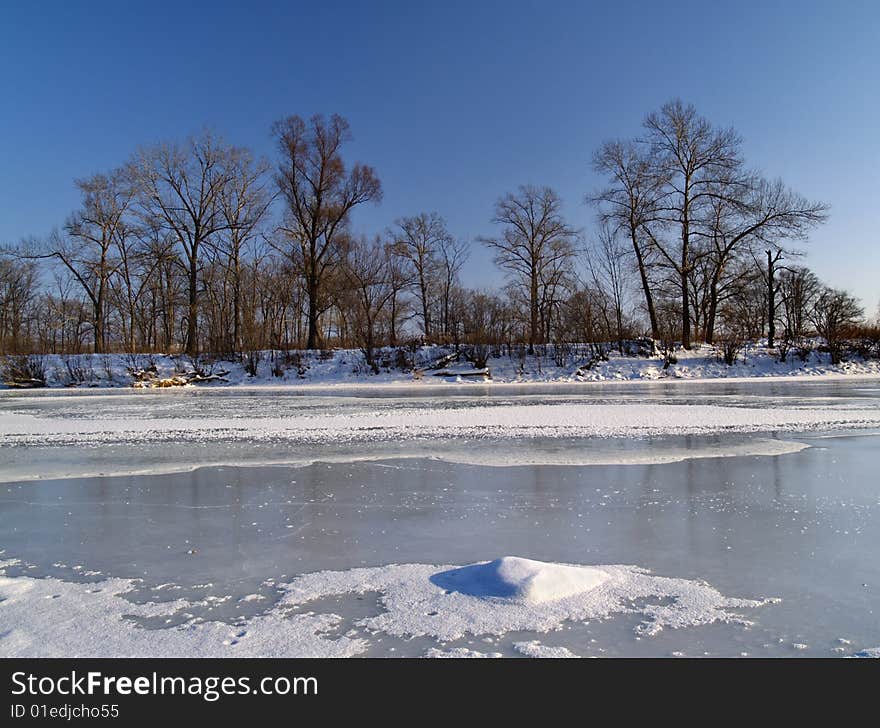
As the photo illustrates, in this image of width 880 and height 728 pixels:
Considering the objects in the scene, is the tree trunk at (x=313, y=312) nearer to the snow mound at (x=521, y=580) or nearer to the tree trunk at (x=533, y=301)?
the tree trunk at (x=533, y=301)

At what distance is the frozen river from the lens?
2.51 m

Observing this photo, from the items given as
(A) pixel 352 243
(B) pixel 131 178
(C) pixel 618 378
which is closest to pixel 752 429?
(C) pixel 618 378

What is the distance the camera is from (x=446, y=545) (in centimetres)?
372

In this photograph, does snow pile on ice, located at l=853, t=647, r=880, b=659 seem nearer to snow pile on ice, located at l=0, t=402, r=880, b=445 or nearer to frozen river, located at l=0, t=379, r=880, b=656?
frozen river, located at l=0, t=379, r=880, b=656

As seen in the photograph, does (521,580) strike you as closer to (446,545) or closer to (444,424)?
(446,545)

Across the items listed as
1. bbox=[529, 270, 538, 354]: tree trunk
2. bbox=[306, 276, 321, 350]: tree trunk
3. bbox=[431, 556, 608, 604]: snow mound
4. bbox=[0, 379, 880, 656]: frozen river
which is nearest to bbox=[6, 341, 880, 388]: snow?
bbox=[306, 276, 321, 350]: tree trunk

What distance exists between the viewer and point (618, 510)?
4.44m

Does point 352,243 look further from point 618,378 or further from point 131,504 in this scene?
point 131,504

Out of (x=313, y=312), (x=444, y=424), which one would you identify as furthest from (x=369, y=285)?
(x=444, y=424)

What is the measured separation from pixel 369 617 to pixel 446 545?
1095mm

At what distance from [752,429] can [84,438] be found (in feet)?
31.4

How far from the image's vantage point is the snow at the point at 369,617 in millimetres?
2424
